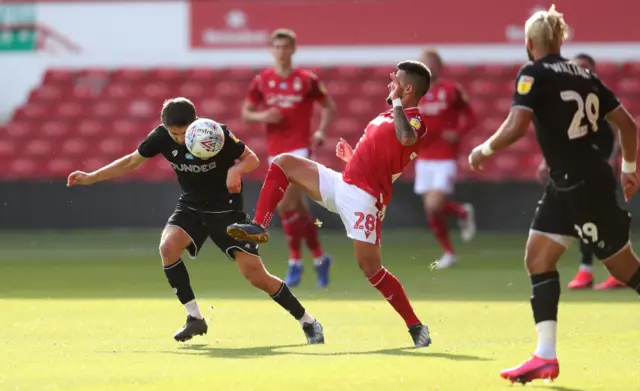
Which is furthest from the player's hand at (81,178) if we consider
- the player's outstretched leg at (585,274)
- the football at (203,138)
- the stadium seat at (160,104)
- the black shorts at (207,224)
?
the stadium seat at (160,104)

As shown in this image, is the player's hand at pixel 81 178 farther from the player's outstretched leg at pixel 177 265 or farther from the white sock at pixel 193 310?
the white sock at pixel 193 310

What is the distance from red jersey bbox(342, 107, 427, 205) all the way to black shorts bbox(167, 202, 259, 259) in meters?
0.85

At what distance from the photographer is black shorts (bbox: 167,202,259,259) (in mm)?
8531

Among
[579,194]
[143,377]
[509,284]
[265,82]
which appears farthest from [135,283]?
[579,194]

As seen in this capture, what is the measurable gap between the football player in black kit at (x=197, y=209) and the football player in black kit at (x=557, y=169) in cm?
213

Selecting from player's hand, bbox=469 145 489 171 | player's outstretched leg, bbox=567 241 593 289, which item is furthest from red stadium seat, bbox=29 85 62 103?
player's hand, bbox=469 145 489 171

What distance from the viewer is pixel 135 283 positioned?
12812 mm

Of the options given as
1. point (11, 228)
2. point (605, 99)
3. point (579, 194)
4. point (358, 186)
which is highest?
point (605, 99)

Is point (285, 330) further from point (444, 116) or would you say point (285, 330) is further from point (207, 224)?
point (444, 116)

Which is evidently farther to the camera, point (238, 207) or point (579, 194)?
point (238, 207)

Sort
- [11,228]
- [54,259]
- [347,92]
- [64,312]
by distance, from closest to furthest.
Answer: [64,312] < [54,259] < [11,228] < [347,92]

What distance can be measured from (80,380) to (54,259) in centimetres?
929

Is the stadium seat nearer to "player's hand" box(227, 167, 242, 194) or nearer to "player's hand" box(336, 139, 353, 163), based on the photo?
"player's hand" box(336, 139, 353, 163)

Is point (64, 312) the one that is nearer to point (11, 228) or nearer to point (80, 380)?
point (80, 380)
